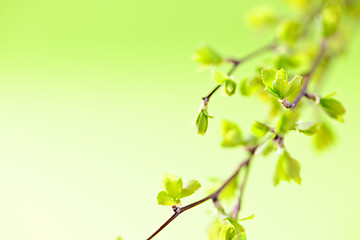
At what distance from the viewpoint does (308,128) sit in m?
0.24

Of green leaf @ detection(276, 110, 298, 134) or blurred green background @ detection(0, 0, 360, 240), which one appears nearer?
green leaf @ detection(276, 110, 298, 134)

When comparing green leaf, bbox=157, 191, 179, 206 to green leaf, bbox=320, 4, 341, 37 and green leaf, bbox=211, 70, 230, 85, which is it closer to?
green leaf, bbox=211, 70, 230, 85

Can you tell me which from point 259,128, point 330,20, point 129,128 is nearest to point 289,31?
point 330,20

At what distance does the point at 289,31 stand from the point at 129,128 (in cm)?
47

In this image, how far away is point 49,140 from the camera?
2.65 feet

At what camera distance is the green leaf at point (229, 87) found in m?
0.24

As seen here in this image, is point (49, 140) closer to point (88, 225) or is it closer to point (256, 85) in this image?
point (88, 225)

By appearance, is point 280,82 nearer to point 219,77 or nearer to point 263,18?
point 219,77

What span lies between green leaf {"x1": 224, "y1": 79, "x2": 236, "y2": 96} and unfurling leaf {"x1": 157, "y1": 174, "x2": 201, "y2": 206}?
0.05 m

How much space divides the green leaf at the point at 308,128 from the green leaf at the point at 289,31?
0.15 metres

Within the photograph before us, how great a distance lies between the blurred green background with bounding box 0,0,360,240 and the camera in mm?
654

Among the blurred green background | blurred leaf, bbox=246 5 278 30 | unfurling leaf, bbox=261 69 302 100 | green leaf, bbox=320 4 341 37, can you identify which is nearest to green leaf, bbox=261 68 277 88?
unfurling leaf, bbox=261 69 302 100

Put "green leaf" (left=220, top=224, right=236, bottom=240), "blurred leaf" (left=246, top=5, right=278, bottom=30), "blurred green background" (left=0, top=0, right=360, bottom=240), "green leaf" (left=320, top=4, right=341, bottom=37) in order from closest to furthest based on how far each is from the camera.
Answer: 1. "green leaf" (left=220, top=224, right=236, bottom=240)
2. "green leaf" (left=320, top=4, right=341, bottom=37)
3. "blurred leaf" (left=246, top=5, right=278, bottom=30)
4. "blurred green background" (left=0, top=0, right=360, bottom=240)

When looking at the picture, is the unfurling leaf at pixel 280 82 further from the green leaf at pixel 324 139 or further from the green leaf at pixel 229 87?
the green leaf at pixel 324 139
